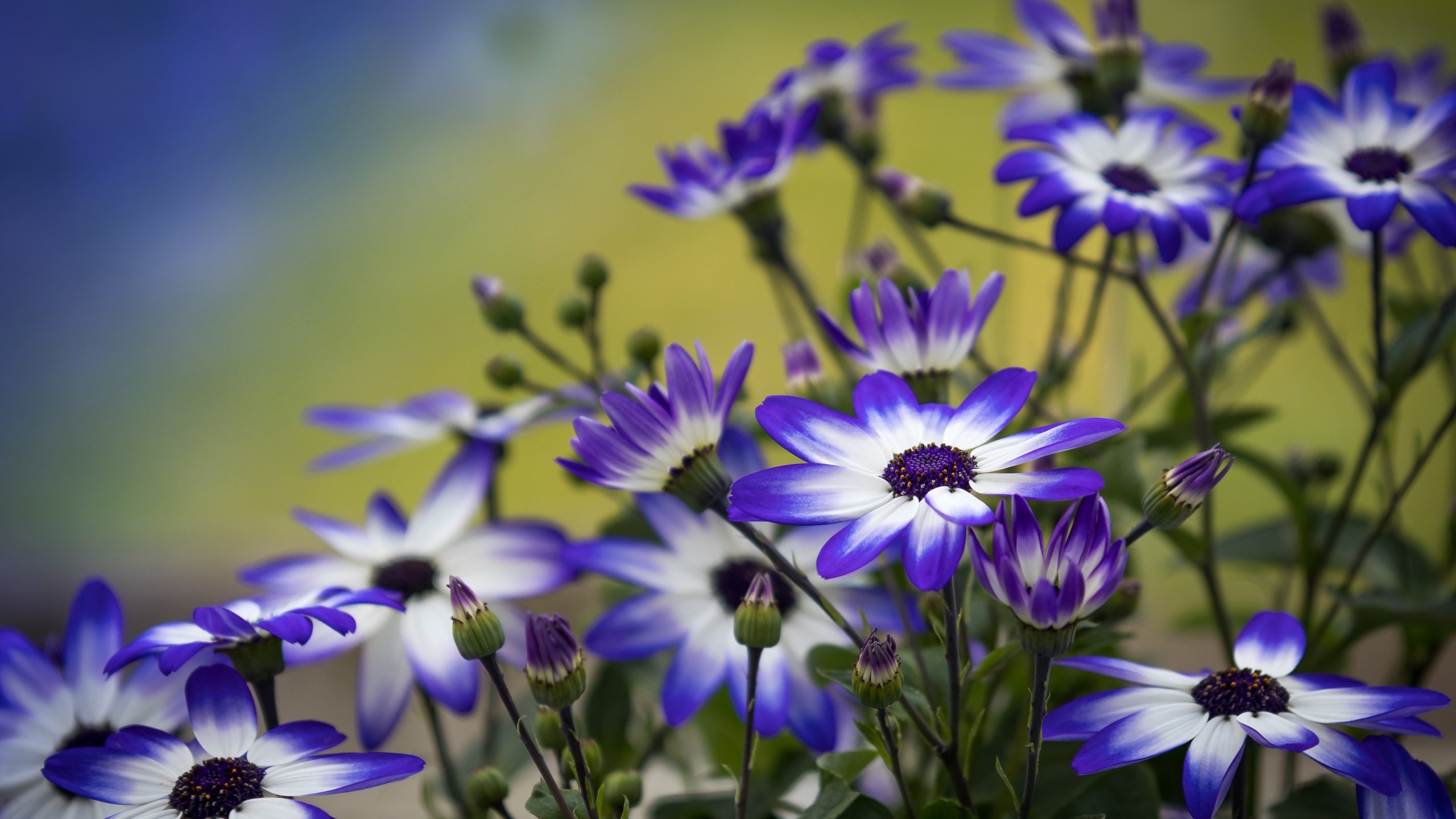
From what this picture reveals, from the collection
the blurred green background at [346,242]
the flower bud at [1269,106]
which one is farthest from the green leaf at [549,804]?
the blurred green background at [346,242]

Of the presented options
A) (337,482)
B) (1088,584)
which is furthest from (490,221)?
(1088,584)

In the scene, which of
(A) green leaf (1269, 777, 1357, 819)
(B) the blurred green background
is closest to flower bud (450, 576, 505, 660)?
(A) green leaf (1269, 777, 1357, 819)

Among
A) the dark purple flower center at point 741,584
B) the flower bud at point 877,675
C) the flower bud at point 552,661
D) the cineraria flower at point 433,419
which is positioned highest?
the cineraria flower at point 433,419

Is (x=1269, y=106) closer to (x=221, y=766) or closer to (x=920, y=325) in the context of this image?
(x=920, y=325)

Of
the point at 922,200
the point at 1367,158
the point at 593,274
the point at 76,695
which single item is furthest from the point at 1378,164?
the point at 76,695

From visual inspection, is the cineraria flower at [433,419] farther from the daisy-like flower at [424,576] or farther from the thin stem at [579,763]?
the thin stem at [579,763]
